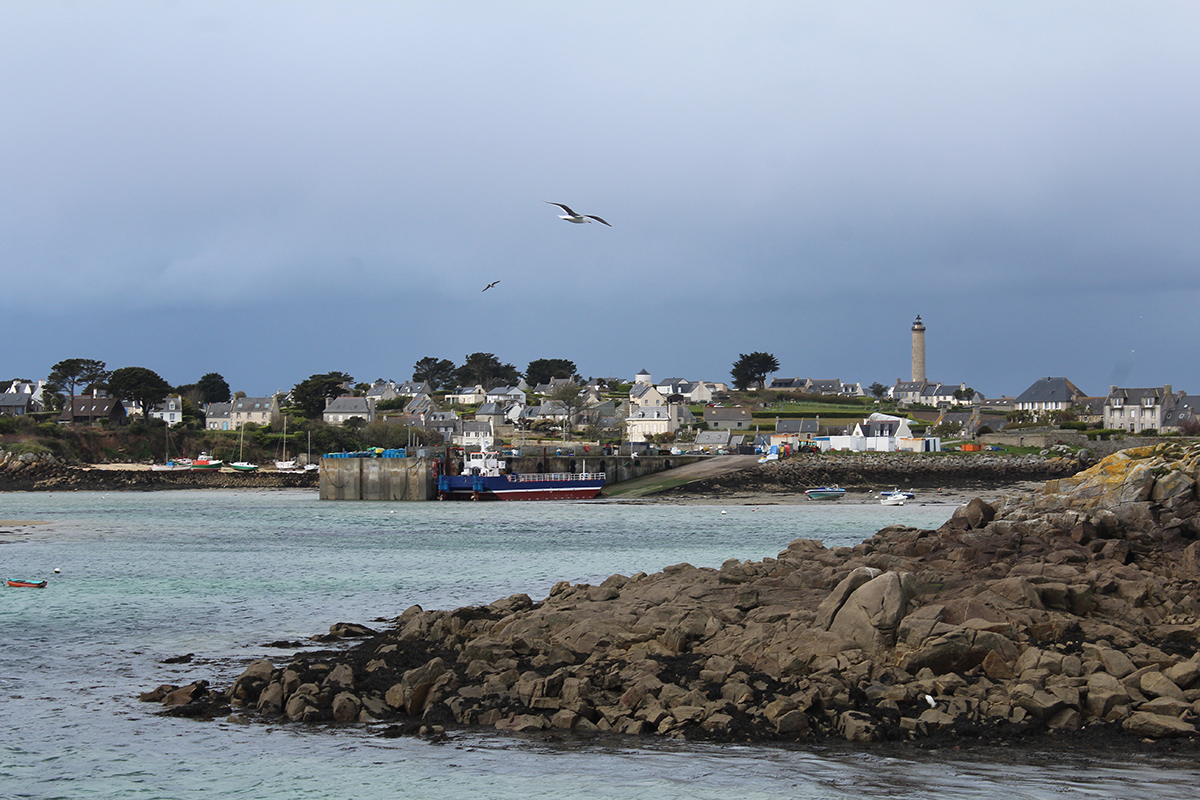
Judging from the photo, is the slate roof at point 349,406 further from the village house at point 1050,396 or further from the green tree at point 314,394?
the village house at point 1050,396

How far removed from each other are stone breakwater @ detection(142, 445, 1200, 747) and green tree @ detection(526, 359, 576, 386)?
125 meters

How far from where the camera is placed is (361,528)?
37.9 metres

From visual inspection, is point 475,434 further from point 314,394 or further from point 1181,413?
point 1181,413

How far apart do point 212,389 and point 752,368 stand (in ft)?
211

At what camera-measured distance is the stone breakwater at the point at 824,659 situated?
938 cm

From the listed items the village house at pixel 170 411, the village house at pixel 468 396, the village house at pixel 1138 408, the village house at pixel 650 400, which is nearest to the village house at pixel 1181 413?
the village house at pixel 1138 408

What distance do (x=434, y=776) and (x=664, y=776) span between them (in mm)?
1924

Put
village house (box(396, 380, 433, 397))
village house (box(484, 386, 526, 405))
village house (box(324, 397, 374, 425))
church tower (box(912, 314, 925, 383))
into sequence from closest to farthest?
1. village house (box(324, 397, 374, 425))
2. village house (box(484, 386, 526, 405))
3. village house (box(396, 380, 433, 397))
4. church tower (box(912, 314, 925, 383))

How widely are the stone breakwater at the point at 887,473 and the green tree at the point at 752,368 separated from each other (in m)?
65.2

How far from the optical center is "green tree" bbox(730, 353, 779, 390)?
130625 millimetres

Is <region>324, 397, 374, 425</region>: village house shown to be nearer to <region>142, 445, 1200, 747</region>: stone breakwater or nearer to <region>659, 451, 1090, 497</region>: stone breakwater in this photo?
<region>659, 451, 1090, 497</region>: stone breakwater

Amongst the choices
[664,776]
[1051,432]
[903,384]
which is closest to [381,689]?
[664,776]

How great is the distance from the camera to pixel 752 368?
131250 millimetres

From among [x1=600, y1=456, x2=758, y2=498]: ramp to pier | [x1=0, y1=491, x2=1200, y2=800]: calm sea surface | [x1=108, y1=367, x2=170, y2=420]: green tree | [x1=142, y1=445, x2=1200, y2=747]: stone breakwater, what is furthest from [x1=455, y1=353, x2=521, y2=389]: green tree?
[x1=142, y1=445, x2=1200, y2=747]: stone breakwater
